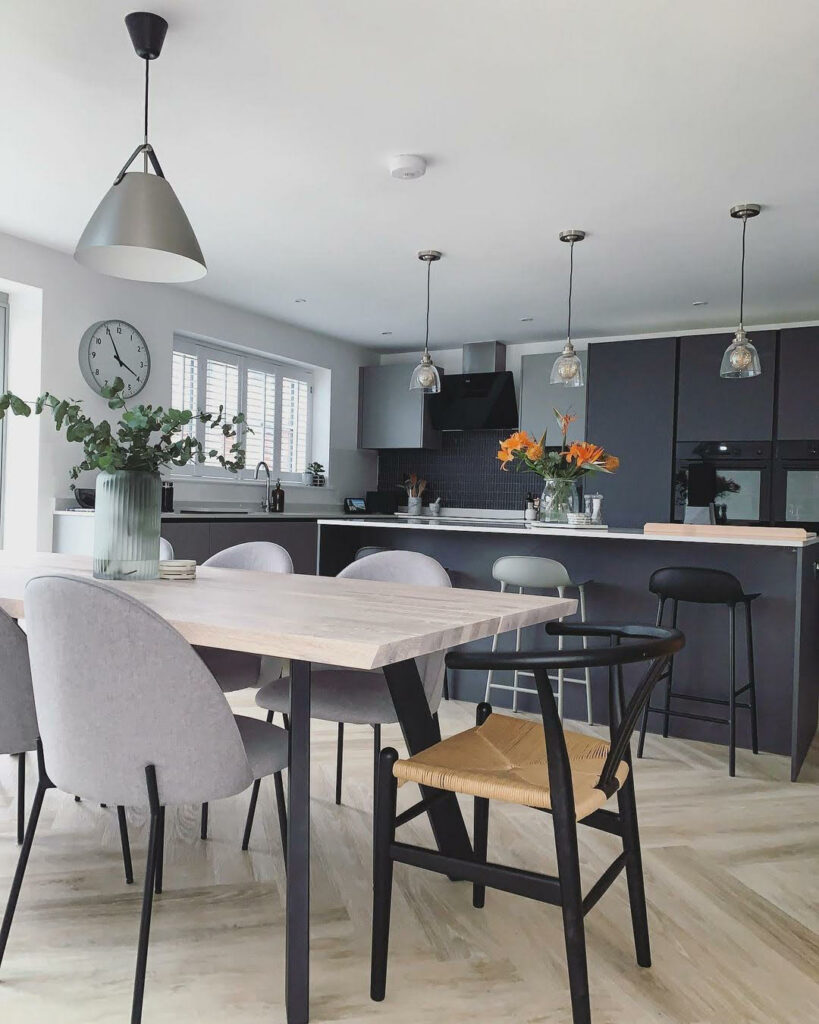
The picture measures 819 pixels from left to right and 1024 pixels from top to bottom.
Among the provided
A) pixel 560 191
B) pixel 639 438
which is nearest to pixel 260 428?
pixel 639 438

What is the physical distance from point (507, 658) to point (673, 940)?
3.08 feet

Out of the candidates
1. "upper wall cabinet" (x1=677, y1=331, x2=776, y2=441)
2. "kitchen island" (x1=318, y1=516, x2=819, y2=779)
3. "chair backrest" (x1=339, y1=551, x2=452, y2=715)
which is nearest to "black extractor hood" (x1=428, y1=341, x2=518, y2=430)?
"upper wall cabinet" (x1=677, y1=331, x2=776, y2=441)

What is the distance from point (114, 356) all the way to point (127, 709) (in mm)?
3952

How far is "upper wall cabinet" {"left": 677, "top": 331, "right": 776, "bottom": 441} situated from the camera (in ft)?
17.6

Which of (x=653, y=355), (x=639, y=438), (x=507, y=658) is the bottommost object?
(x=507, y=658)

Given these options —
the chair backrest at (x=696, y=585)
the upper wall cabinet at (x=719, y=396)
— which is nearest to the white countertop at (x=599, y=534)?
the chair backrest at (x=696, y=585)

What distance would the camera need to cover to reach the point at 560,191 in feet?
11.5

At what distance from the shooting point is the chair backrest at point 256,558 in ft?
8.98

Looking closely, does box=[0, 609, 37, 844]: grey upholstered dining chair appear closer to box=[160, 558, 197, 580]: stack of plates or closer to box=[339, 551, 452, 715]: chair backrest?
box=[160, 558, 197, 580]: stack of plates

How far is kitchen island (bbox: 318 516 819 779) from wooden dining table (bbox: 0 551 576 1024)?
5.68 ft

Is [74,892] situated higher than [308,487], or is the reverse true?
[308,487]

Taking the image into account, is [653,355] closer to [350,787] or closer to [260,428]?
[260,428]

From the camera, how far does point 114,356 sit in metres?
4.91

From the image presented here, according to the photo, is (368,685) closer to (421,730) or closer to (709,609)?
(421,730)
